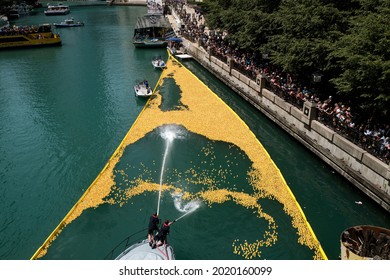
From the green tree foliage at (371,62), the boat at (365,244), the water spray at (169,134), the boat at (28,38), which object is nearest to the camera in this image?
the boat at (365,244)

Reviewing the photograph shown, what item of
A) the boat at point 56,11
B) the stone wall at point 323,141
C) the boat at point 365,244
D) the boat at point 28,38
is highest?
the boat at point 56,11

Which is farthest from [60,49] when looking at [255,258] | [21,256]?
[255,258]

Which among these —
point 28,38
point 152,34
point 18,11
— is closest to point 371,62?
Result: point 152,34

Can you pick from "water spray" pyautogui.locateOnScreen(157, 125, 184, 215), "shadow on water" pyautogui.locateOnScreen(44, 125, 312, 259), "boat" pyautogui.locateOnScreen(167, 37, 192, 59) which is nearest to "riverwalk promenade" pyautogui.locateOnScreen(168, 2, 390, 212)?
"shadow on water" pyautogui.locateOnScreen(44, 125, 312, 259)

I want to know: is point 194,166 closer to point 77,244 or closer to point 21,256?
point 77,244

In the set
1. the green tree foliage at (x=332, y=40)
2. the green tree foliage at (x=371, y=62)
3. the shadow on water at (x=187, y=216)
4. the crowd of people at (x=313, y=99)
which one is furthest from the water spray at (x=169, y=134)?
the green tree foliage at (x=371, y=62)

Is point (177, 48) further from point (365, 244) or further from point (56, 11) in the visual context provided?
point (56, 11)

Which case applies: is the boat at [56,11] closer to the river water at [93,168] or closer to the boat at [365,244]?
the river water at [93,168]
